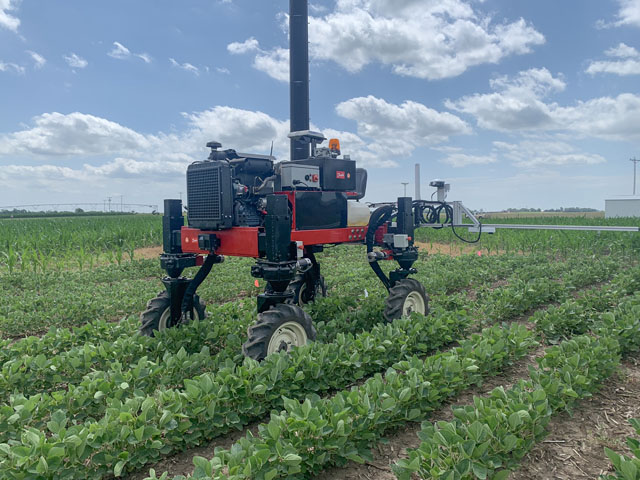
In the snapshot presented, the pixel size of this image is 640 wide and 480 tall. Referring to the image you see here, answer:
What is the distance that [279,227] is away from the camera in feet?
15.0

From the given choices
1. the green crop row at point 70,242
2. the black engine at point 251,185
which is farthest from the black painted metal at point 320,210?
the green crop row at point 70,242

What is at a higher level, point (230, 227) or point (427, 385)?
point (230, 227)

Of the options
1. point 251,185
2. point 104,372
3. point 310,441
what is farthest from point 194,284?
point 310,441

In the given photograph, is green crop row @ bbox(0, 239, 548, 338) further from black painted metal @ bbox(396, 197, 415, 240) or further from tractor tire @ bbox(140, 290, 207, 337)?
black painted metal @ bbox(396, 197, 415, 240)

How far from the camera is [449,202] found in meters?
7.09

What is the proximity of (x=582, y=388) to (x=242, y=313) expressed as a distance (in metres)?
4.32

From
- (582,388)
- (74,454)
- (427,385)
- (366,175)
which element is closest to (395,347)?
(427,385)

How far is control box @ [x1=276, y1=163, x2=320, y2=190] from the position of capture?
5.13 m

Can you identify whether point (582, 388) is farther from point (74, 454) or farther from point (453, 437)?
point (74, 454)

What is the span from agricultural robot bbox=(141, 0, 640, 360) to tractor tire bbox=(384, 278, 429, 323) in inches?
0.6

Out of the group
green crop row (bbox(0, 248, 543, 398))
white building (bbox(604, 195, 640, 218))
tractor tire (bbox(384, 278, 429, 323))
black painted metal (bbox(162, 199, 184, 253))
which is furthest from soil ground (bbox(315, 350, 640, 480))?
white building (bbox(604, 195, 640, 218))

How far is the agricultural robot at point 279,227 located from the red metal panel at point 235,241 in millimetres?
11

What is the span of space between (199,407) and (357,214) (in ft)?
12.0

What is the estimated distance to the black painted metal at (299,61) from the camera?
369 inches
